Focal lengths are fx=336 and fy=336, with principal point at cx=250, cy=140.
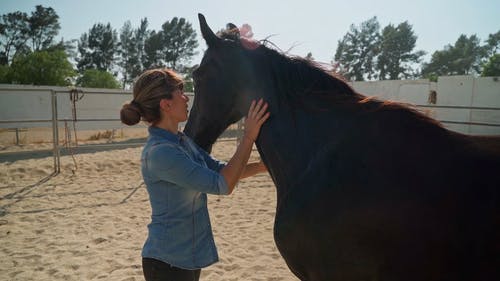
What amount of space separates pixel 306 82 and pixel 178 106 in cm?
73

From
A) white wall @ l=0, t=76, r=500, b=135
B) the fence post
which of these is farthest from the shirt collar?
white wall @ l=0, t=76, r=500, b=135

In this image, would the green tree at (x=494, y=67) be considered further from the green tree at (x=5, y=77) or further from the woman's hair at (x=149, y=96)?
the green tree at (x=5, y=77)

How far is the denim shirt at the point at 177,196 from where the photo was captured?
169 cm

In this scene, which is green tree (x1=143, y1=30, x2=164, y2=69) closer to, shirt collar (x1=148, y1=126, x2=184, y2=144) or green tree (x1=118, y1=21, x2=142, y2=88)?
green tree (x1=118, y1=21, x2=142, y2=88)

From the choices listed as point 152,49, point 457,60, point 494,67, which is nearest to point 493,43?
point 457,60

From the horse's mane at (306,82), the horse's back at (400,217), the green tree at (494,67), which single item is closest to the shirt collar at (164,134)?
the horse's mane at (306,82)

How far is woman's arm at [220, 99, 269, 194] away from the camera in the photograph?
5.86 feet

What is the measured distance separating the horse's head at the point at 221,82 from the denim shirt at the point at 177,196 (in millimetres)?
212

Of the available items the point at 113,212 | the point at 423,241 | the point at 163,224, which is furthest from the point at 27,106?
the point at 423,241

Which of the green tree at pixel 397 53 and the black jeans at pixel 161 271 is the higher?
the green tree at pixel 397 53

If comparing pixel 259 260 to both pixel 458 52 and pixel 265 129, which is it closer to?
pixel 265 129

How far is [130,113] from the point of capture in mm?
1812

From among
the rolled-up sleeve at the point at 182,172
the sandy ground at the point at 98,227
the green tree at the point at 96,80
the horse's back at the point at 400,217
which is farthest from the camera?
the green tree at the point at 96,80

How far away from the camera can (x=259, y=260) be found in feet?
13.1
